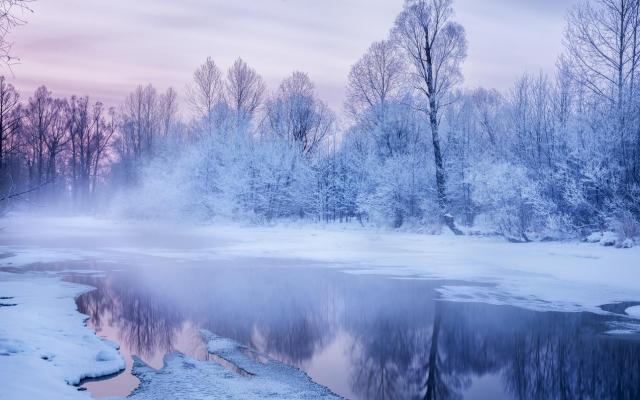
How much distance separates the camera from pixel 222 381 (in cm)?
729

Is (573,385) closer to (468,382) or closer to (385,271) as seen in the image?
(468,382)

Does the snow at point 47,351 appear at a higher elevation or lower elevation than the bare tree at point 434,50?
lower

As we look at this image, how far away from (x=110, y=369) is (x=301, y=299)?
617 centimetres

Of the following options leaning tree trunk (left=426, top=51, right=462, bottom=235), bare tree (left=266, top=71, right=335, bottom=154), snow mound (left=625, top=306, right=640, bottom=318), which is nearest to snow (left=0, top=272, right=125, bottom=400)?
snow mound (left=625, top=306, right=640, bottom=318)

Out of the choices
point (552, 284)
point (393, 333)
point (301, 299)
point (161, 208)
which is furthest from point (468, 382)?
point (161, 208)

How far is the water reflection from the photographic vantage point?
7.57 metres

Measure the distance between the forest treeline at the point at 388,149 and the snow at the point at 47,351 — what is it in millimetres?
2267

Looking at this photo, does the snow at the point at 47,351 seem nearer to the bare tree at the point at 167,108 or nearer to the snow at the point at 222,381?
the snow at the point at 222,381

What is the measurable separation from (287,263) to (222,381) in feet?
44.3

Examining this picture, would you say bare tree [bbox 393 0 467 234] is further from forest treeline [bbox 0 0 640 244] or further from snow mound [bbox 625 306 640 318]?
snow mound [bbox 625 306 640 318]

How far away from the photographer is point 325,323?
11.1m

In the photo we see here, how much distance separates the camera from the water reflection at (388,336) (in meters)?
7.57

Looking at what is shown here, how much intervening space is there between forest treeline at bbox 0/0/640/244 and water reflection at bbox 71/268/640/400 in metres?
3.76

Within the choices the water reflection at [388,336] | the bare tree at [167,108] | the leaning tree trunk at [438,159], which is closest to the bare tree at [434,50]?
the leaning tree trunk at [438,159]
